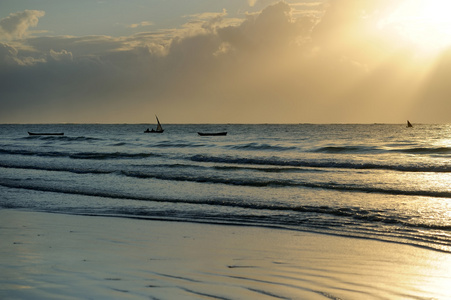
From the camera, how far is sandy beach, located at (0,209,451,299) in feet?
18.7

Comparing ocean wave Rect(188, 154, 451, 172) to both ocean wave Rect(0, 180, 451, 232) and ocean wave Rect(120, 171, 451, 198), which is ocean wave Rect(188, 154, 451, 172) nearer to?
ocean wave Rect(120, 171, 451, 198)

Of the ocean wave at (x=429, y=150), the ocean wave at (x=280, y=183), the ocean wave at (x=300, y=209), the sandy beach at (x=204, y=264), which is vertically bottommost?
the sandy beach at (x=204, y=264)

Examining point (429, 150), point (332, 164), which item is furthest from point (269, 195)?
point (429, 150)

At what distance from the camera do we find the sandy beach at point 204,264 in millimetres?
5691

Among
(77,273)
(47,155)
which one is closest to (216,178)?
(77,273)

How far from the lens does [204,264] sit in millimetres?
7184

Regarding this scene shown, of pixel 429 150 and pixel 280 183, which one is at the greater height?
pixel 429 150

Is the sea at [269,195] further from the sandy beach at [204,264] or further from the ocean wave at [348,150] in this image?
the ocean wave at [348,150]

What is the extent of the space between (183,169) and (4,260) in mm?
18398

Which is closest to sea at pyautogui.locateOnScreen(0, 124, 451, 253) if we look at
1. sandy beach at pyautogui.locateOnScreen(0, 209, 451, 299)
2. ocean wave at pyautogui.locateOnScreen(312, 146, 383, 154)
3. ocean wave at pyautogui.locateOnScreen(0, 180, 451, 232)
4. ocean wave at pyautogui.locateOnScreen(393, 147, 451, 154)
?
ocean wave at pyautogui.locateOnScreen(0, 180, 451, 232)

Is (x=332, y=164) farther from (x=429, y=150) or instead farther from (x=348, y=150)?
(x=429, y=150)

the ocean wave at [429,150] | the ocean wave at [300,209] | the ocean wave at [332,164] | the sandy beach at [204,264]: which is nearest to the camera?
the sandy beach at [204,264]

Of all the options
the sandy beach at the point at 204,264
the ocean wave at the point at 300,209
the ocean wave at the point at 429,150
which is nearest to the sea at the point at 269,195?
the ocean wave at the point at 300,209

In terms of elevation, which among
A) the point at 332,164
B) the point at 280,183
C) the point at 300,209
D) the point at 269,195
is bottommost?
the point at 300,209
